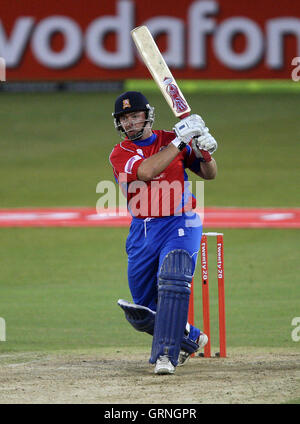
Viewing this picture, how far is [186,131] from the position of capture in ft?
20.9

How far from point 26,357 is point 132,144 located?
176cm

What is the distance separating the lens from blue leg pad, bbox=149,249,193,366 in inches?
252

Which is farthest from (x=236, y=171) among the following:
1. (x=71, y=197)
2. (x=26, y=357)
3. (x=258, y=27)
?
(x=26, y=357)

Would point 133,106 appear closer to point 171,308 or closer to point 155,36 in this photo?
point 171,308

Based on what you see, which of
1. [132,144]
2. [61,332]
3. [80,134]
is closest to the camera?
[132,144]

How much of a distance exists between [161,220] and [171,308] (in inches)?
23.9

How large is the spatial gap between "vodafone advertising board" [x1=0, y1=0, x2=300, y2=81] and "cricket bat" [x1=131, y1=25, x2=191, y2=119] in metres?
13.6

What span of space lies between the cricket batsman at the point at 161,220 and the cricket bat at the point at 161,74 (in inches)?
6.5

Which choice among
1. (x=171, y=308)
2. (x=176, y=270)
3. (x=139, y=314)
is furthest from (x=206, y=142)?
(x=139, y=314)

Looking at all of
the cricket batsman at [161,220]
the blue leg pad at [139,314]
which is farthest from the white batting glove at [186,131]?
the blue leg pad at [139,314]

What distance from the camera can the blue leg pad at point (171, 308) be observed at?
6391 millimetres

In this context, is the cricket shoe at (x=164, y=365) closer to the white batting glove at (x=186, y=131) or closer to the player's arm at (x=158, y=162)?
the player's arm at (x=158, y=162)

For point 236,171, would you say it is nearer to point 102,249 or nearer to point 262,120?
point 262,120

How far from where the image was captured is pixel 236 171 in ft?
56.1
